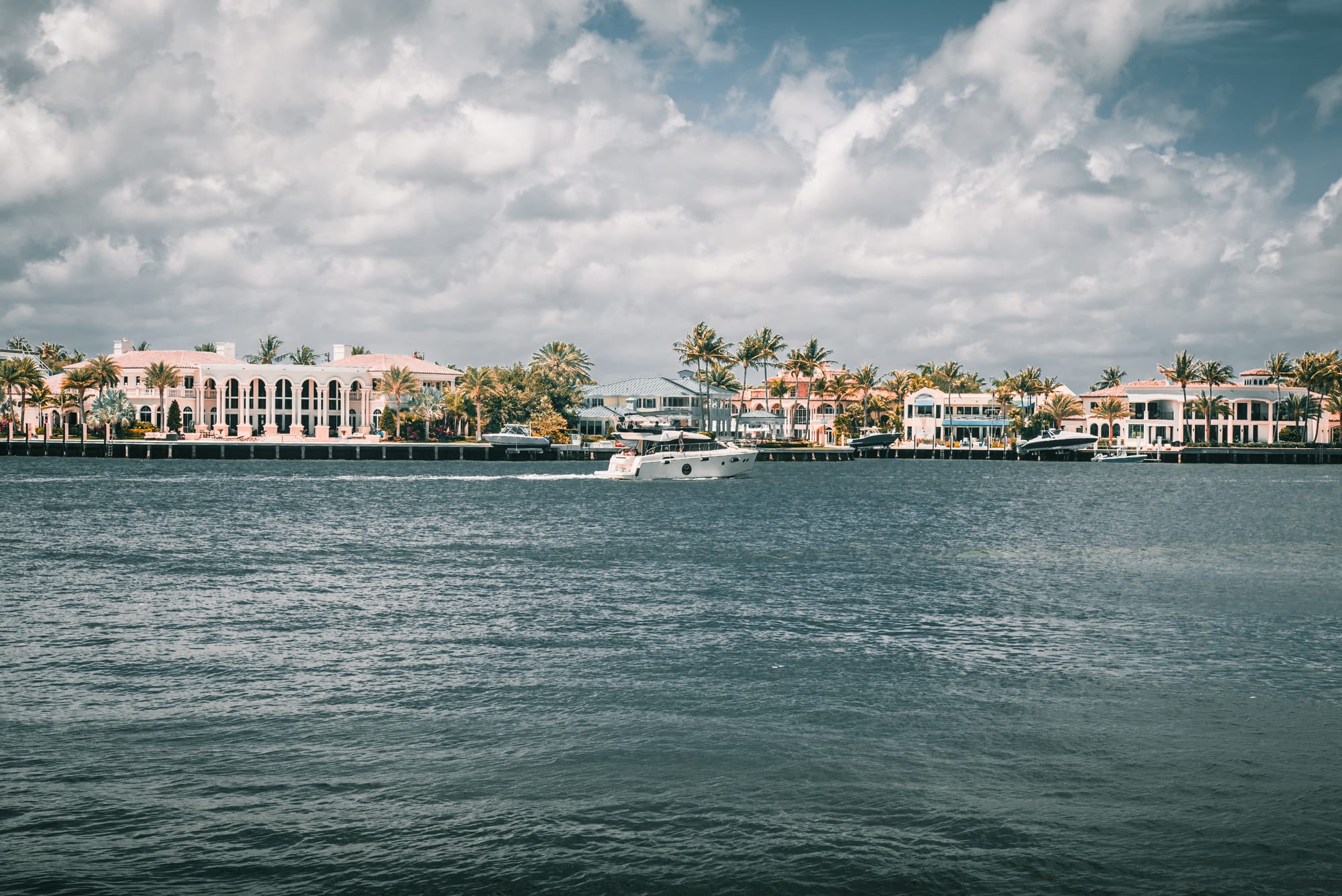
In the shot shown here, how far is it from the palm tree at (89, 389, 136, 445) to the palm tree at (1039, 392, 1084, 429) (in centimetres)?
14214

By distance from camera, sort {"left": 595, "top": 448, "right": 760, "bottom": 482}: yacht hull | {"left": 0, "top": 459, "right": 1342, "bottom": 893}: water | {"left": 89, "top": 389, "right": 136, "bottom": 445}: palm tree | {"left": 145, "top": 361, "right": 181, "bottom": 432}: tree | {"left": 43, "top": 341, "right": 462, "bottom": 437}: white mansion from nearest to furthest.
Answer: {"left": 0, "top": 459, "right": 1342, "bottom": 893}: water, {"left": 595, "top": 448, "right": 760, "bottom": 482}: yacht hull, {"left": 89, "top": 389, "right": 136, "bottom": 445}: palm tree, {"left": 145, "top": 361, "right": 181, "bottom": 432}: tree, {"left": 43, "top": 341, "right": 462, "bottom": 437}: white mansion

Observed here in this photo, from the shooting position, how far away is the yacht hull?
9900 cm

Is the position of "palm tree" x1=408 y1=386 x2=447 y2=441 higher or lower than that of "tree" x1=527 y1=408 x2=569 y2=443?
higher

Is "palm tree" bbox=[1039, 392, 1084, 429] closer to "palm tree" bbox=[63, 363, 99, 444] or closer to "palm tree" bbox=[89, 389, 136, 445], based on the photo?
"palm tree" bbox=[89, 389, 136, 445]

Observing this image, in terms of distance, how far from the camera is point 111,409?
153 meters

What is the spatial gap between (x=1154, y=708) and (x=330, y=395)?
16277 centimetres

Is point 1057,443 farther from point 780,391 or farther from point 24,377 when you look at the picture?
point 24,377

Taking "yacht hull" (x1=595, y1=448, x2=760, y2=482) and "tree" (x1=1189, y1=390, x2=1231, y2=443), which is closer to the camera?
"yacht hull" (x1=595, y1=448, x2=760, y2=482)

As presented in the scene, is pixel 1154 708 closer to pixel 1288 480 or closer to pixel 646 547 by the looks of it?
pixel 646 547

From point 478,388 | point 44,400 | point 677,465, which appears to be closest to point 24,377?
point 44,400

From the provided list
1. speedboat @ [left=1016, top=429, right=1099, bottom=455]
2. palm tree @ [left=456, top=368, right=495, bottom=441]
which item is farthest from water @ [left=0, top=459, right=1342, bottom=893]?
speedboat @ [left=1016, top=429, right=1099, bottom=455]

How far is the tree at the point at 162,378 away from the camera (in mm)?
153625

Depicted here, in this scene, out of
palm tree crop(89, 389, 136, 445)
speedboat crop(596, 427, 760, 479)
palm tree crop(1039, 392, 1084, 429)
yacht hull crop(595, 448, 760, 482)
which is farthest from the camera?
palm tree crop(1039, 392, 1084, 429)

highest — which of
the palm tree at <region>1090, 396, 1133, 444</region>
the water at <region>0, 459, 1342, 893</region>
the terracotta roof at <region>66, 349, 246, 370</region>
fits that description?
the terracotta roof at <region>66, 349, 246, 370</region>
